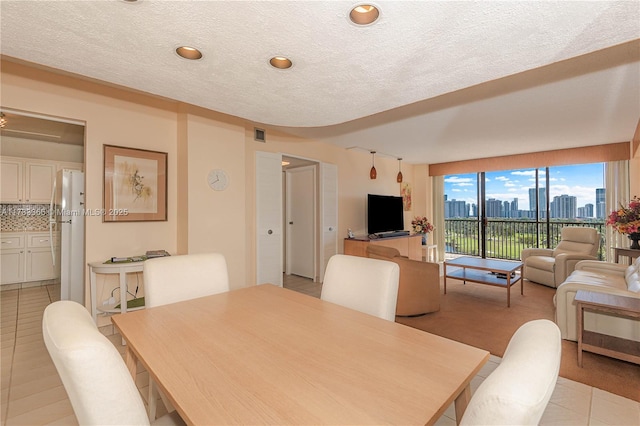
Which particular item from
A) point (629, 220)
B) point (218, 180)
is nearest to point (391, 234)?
point (629, 220)

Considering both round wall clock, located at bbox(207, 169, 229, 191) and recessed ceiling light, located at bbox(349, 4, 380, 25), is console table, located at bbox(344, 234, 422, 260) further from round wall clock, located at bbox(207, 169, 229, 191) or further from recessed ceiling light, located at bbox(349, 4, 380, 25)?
recessed ceiling light, located at bbox(349, 4, 380, 25)

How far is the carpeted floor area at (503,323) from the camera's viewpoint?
2135mm

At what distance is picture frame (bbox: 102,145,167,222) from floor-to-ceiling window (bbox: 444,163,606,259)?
646cm

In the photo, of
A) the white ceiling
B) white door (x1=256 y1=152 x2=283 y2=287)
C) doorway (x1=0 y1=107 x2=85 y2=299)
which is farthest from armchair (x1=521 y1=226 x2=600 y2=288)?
doorway (x1=0 y1=107 x2=85 y2=299)

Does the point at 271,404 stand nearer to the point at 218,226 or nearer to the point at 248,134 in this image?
the point at 218,226

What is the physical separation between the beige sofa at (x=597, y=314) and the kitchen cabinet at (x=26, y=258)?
6.78 meters

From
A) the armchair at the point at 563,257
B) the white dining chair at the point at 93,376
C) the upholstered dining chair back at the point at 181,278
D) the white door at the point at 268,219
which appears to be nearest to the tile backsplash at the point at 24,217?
the white door at the point at 268,219

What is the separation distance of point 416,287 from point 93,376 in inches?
121

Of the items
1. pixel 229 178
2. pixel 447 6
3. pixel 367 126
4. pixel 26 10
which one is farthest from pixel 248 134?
pixel 447 6

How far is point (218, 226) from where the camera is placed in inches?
134

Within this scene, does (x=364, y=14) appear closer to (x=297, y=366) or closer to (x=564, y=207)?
(x=297, y=366)

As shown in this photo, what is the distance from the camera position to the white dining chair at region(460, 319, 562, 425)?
0.48m

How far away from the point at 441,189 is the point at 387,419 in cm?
724

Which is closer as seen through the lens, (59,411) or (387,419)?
(387,419)
